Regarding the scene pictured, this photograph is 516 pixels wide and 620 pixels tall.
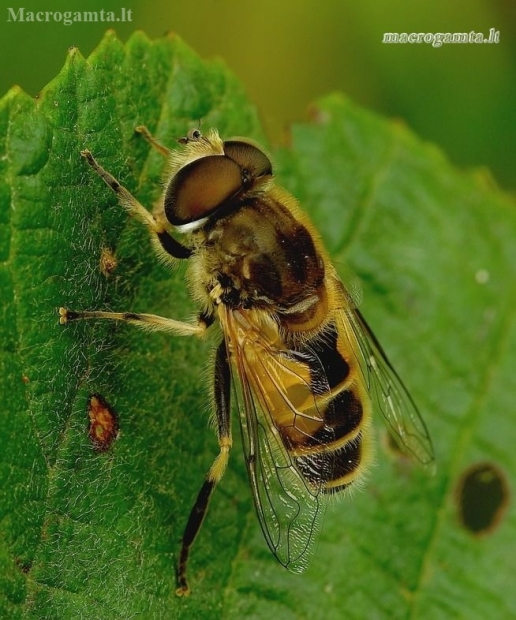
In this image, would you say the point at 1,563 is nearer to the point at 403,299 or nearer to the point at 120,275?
the point at 120,275

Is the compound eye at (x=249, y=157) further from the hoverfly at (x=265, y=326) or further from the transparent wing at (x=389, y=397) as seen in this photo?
the transparent wing at (x=389, y=397)

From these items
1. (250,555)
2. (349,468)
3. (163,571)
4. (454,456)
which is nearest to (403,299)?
(454,456)

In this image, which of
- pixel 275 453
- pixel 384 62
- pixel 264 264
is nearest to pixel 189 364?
pixel 275 453

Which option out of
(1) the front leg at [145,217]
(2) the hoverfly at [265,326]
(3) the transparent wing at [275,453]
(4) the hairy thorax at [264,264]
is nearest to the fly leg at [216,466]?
(2) the hoverfly at [265,326]

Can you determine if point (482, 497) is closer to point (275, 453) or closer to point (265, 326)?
point (275, 453)

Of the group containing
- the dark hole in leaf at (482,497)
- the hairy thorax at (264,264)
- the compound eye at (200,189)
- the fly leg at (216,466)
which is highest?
the compound eye at (200,189)

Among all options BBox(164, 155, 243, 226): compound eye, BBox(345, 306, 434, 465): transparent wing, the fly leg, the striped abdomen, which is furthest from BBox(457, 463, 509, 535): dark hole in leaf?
BBox(164, 155, 243, 226): compound eye
